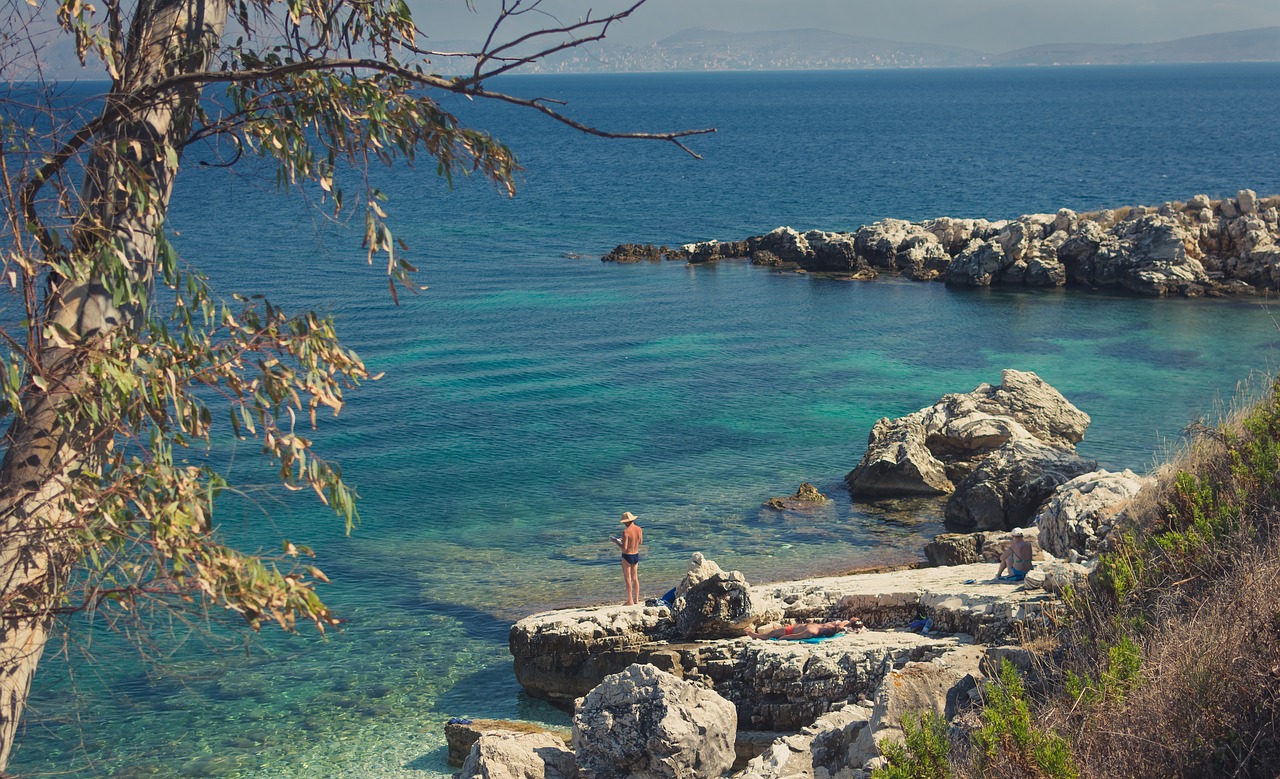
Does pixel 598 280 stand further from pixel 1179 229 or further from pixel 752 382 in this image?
pixel 1179 229

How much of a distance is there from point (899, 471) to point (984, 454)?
281 centimetres

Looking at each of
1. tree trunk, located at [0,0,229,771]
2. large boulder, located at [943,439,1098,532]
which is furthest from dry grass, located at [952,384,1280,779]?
large boulder, located at [943,439,1098,532]

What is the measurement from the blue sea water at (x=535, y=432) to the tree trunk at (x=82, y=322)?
832mm

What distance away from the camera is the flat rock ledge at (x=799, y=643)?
13.6m

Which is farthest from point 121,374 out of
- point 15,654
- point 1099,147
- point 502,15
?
point 1099,147

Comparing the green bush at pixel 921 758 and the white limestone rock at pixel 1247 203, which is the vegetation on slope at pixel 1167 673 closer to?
the green bush at pixel 921 758

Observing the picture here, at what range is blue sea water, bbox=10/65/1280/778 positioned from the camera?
55.3 feet

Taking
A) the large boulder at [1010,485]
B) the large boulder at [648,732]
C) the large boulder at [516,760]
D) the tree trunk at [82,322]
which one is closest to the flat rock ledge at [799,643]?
the large boulder at [648,732]

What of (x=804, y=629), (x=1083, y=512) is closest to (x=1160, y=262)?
(x=1083, y=512)

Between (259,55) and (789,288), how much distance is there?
4430 centimetres

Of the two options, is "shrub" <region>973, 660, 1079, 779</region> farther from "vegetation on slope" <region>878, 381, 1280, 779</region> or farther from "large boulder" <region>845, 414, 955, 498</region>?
"large boulder" <region>845, 414, 955, 498</region>

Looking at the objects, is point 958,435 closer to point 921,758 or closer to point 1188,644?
point 1188,644

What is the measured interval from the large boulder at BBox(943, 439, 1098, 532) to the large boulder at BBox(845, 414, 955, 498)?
4.75ft

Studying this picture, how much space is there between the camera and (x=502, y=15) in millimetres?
6508
